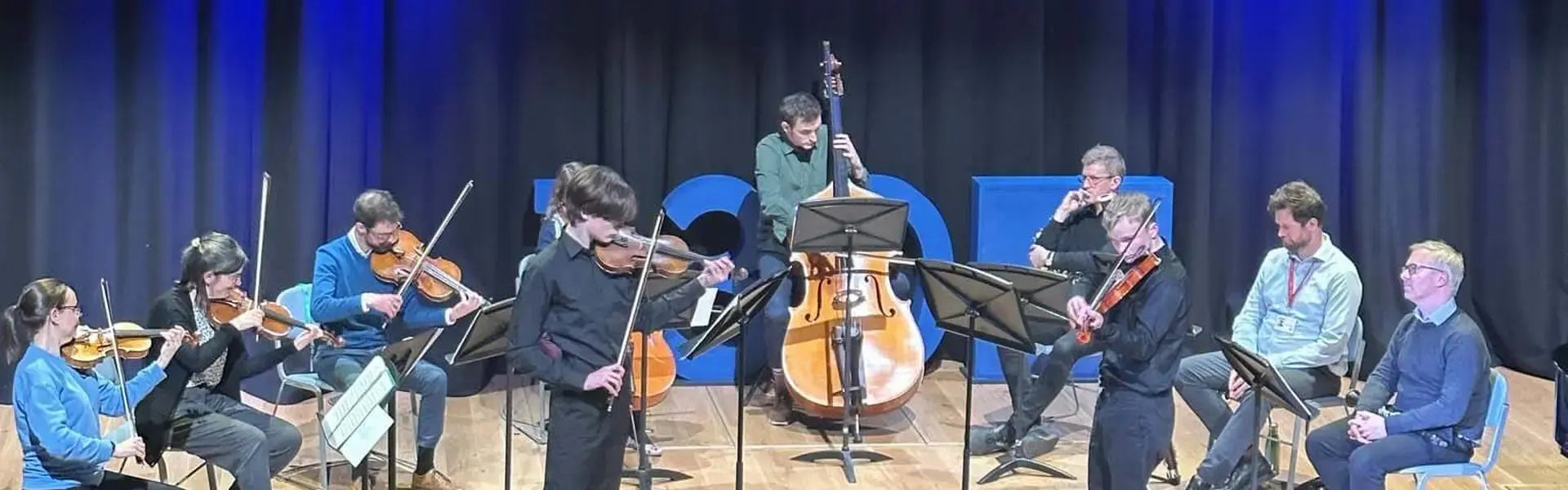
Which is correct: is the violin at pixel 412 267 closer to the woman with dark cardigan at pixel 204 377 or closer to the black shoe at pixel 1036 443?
the woman with dark cardigan at pixel 204 377

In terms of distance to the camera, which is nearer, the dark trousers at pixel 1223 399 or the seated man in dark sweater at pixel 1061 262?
the dark trousers at pixel 1223 399

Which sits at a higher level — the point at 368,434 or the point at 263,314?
the point at 263,314

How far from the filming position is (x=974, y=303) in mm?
6078

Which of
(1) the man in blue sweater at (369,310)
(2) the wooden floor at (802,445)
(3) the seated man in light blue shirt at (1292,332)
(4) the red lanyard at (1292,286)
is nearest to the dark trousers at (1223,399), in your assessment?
(3) the seated man in light blue shirt at (1292,332)

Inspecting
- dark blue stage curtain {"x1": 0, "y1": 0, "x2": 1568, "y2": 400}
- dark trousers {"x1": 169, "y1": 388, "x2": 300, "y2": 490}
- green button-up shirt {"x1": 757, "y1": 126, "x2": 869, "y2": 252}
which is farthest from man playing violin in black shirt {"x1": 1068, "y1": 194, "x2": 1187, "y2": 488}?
dark blue stage curtain {"x1": 0, "y1": 0, "x2": 1568, "y2": 400}

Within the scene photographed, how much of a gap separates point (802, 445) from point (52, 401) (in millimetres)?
3174

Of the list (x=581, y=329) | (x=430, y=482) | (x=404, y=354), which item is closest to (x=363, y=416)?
(x=404, y=354)

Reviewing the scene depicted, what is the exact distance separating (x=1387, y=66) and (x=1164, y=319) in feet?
12.7

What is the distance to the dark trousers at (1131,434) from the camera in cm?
569

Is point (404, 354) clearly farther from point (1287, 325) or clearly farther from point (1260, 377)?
point (1287, 325)

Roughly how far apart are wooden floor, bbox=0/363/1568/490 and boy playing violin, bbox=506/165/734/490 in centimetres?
180

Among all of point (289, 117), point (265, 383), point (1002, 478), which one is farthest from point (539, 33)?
point (1002, 478)

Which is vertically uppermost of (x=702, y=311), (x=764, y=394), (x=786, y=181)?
(x=786, y=181)

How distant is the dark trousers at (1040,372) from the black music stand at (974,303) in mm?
1008
